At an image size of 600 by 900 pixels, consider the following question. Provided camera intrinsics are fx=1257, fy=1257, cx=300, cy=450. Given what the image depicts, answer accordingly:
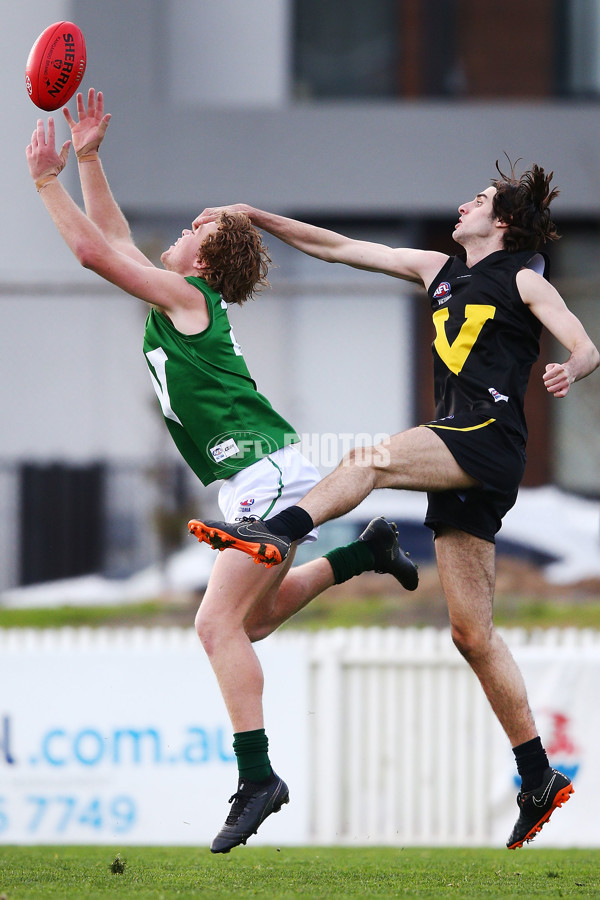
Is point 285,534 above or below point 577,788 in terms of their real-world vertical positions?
above

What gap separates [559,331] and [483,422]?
442 millimetres

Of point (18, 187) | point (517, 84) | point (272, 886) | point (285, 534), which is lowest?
point (272, 886)

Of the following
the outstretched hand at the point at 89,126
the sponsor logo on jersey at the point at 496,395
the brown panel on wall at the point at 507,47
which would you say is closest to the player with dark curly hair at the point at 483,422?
the sponsor logo on jersey at the point at 496,395

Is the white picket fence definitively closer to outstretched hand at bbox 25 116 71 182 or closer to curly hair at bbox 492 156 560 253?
curly hair at bbox 492 156 560 253

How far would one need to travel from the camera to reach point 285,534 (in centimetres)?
434

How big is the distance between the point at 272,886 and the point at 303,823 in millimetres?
3231

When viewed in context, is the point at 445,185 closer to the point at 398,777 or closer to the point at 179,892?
the point at 398,777

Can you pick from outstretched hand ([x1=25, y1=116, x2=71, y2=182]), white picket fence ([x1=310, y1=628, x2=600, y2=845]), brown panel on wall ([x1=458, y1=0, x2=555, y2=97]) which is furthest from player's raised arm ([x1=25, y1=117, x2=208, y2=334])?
brown panel on wall ([x1=458, y1=0, x2=555, y2=97])

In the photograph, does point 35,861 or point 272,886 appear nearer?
point 272,886

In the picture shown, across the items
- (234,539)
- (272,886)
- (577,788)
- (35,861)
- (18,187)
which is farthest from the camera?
(18,187)

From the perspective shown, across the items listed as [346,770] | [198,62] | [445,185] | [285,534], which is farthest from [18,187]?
[285,534]

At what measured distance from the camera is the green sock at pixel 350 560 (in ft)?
16.6

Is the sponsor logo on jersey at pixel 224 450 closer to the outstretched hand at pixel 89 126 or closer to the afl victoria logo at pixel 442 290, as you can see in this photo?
the afl victoria logo at pixel 442 290

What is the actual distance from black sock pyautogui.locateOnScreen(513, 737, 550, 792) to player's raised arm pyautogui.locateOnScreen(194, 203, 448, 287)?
193 centimetres
